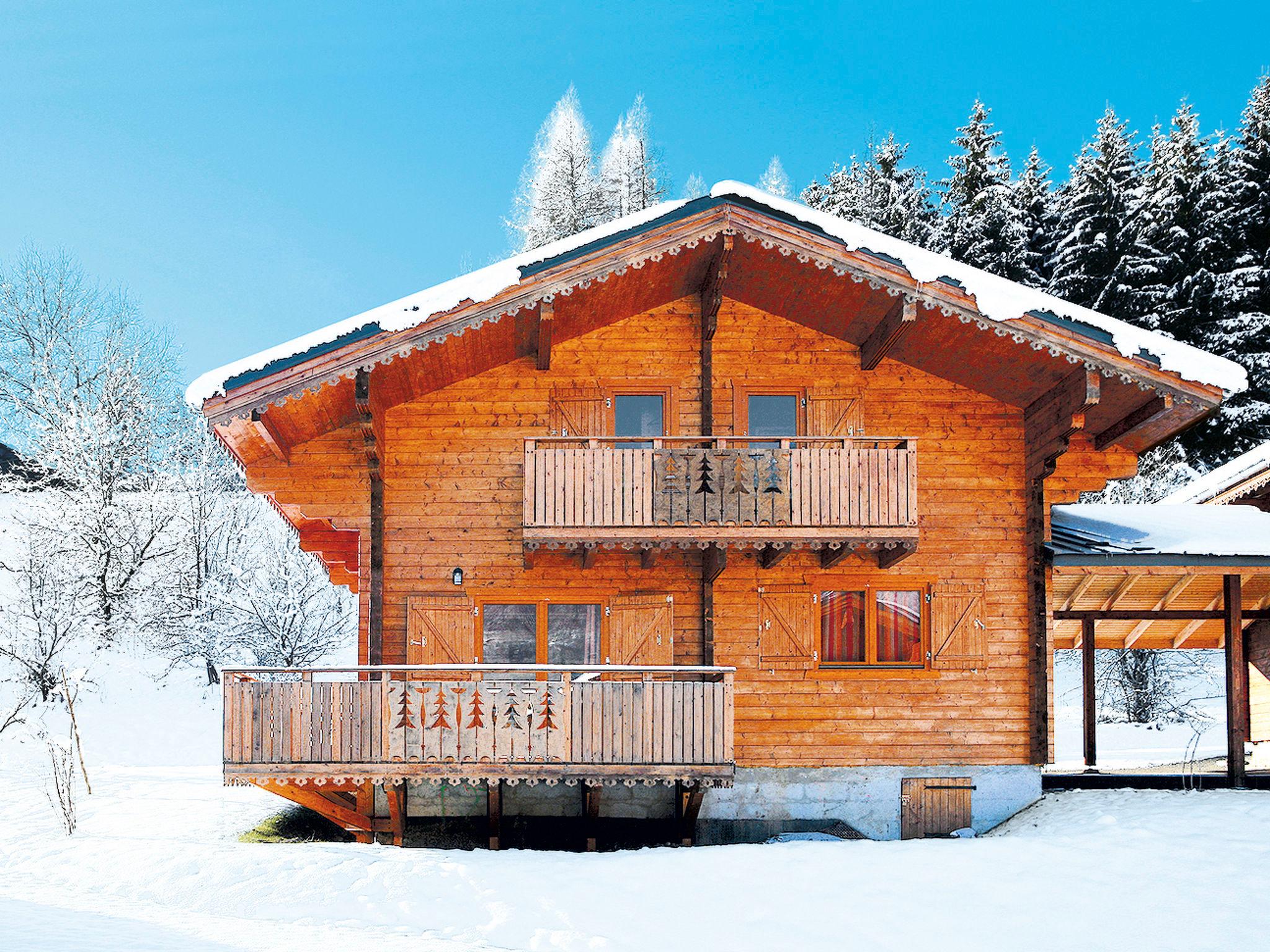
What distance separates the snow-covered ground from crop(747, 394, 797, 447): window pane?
5.59 m

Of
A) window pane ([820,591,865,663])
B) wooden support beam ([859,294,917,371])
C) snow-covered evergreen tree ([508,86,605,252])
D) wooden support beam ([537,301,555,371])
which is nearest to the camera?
wooden support beam ([537,301,555,371])

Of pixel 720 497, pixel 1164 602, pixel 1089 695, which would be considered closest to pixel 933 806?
pixel 1089 695

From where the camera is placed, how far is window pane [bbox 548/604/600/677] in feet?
51.4

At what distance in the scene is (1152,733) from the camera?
93.5 ft

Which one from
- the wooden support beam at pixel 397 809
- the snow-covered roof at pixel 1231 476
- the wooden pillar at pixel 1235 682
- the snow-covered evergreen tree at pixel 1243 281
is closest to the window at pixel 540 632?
the wooden support beam at pixel 397 809

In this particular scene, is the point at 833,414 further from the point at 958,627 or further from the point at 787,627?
the point at 958,627

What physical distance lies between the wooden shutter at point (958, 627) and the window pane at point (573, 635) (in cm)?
458

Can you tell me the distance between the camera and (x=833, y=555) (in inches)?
605

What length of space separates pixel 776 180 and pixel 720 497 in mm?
43192

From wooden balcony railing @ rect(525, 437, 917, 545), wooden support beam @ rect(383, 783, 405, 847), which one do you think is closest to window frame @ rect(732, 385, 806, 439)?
wooden balcony railing @ rect(525, 437, 917, 545)

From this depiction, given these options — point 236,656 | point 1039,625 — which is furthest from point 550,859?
point 236,656

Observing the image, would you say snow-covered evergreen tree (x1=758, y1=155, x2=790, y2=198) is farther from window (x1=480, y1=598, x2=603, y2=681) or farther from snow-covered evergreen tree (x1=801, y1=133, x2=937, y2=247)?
window (x1=480, y1=598, x2=603, y2=681)

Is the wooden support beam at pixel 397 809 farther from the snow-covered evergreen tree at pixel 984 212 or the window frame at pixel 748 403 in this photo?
the snow-covered evergreen tree at pixel 984 212

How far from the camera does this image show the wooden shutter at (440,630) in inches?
607
